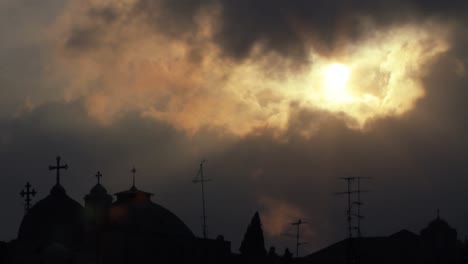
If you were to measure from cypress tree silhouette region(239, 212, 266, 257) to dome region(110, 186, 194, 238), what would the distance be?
671cm

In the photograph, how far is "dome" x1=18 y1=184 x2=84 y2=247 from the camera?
94500 mm

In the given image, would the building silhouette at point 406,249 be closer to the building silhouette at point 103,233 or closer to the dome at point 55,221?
the building silhouette at point 103,233

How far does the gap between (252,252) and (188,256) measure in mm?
8927

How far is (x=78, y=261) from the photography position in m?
90.4

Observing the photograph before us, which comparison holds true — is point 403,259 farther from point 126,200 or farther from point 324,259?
point 126,200

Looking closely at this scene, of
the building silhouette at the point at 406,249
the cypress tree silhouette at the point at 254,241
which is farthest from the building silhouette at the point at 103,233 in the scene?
the building silhouette at the point at 406,249

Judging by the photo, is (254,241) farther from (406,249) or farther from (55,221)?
(406,249)

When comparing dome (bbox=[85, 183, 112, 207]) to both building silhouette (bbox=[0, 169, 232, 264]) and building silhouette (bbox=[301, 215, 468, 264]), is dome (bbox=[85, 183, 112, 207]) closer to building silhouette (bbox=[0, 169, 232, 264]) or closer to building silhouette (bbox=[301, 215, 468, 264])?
building silhouette (bbox=[0, 169, 232, 264])

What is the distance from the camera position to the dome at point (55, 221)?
310 feet

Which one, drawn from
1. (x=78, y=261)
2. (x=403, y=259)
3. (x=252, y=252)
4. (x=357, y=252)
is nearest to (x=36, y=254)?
(x=78, y=261)

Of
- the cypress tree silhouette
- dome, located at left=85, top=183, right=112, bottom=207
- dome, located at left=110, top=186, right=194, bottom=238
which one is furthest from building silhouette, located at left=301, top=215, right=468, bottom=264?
dome, located at left=85, top=183, right=112, bottom=207

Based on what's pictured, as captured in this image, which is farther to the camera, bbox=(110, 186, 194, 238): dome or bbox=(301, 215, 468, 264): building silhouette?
bbox=(301, 215, 468, 264): building silhouette

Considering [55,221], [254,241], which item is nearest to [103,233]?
[55,221]

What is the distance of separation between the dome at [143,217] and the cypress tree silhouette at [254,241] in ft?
22.0
